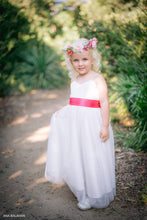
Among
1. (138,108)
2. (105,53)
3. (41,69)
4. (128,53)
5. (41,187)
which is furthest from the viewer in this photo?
(41,69)

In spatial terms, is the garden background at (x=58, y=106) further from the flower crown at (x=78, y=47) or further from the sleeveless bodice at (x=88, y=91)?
the flower crown at (x=78, y=47)

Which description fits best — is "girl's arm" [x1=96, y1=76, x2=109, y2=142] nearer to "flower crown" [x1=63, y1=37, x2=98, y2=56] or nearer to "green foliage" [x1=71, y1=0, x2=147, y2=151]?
"flower crown" [x1=63, y1=37, x2=98, y2=56]

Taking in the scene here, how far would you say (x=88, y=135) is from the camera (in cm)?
188

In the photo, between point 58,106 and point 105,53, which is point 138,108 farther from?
point 58,106

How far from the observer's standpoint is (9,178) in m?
2.75

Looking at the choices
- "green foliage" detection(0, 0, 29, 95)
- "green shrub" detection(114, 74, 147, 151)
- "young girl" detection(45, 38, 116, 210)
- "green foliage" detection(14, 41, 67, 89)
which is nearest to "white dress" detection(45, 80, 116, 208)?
"young girl" detection(45, 38, 116, 210)

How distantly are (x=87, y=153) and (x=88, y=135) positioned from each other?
0.62 ft

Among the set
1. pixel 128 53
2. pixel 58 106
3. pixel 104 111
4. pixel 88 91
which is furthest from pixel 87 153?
A: pixel 58 106

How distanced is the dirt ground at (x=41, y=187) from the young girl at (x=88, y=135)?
0.65 ft

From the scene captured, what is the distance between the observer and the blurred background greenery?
343cm

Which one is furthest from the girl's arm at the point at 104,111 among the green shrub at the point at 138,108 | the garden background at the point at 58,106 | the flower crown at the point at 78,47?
the green shrub at the point at 138,108

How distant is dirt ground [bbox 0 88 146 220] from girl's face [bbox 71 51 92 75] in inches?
60.4

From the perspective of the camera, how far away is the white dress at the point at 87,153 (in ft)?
6.23

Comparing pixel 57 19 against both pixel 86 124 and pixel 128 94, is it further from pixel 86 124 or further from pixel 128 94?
pixel 86 124
